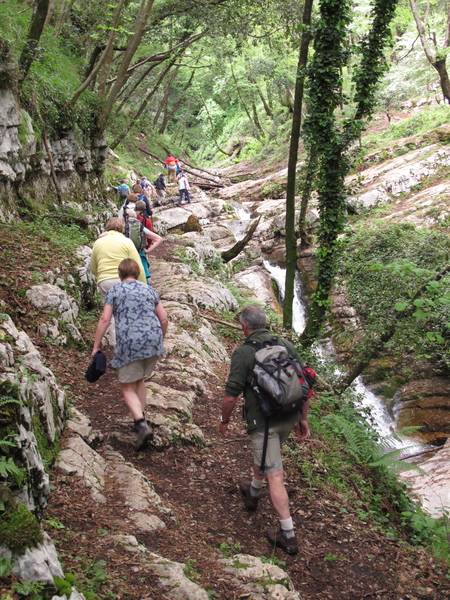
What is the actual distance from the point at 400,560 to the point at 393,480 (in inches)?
76.0

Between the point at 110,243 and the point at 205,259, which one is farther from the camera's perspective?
the point at 205,259

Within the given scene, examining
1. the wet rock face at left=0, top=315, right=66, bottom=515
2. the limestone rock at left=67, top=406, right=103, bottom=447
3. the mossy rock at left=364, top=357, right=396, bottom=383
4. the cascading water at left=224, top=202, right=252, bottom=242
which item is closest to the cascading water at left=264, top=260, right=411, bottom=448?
the mossy rock at left=364, top=357, right=396, bottom=383

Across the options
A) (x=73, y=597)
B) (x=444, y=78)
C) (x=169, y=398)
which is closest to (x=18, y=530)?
(x=73, y=597)

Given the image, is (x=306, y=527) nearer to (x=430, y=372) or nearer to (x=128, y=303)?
(x=128, y=303)

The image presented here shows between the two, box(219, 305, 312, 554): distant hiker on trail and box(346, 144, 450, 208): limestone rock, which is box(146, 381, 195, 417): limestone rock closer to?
box(219, 305, 312, 554): distant hiker on trail

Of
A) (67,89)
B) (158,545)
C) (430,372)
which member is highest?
(67,89)

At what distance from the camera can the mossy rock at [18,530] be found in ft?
6.94

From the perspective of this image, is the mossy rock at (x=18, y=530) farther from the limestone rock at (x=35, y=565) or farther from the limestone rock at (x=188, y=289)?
the limestone rock at (x=188, y=289)

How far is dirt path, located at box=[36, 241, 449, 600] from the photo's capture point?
116 inches

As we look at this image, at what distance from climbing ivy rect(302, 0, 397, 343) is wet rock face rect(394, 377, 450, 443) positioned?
5.05 m

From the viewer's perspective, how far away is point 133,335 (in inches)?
166

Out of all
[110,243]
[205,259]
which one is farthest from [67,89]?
[110,243]

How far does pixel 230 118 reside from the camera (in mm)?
47656

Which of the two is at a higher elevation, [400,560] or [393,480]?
[400,560]
